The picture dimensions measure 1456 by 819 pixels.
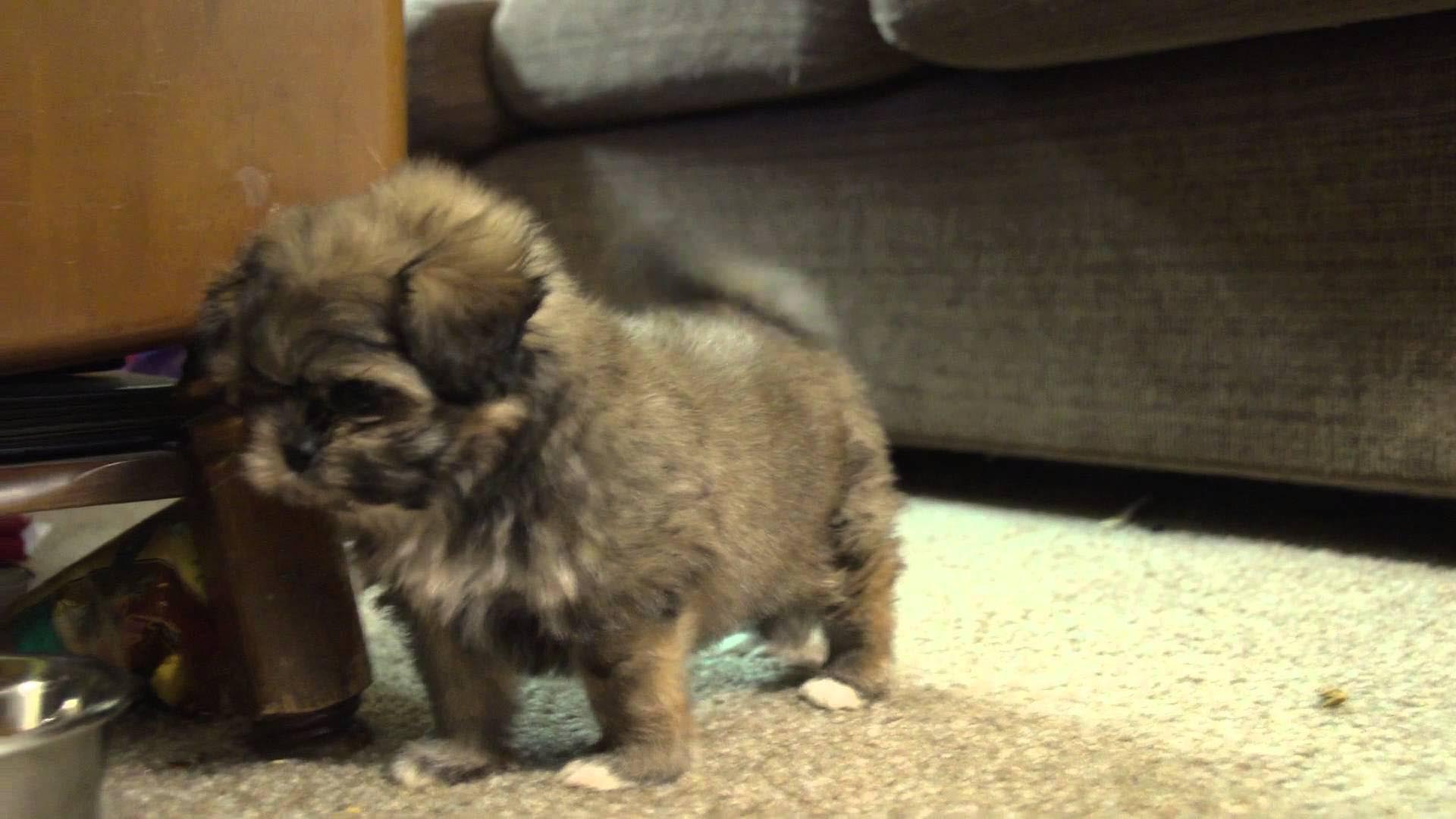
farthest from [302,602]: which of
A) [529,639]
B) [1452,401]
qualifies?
[1452,401]

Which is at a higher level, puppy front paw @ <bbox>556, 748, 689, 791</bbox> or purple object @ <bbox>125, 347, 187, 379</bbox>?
purple object @ <bbox>125, 347, 187, 379</bbox>

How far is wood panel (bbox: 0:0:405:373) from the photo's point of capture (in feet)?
3.14

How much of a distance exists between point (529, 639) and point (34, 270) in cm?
51

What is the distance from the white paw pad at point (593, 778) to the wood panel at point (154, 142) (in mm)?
531

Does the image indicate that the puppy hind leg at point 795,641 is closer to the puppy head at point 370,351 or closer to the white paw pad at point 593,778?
the white paw pad at point 593,778

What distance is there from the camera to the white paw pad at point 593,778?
3.51 ft

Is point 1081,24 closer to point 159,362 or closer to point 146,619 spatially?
point 146,619

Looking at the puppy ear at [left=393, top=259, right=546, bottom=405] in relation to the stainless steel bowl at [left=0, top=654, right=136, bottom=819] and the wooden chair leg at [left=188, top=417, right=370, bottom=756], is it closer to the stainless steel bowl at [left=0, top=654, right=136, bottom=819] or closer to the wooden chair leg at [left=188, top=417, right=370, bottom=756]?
the wooden chair leg at [left=188, top=417, right=370, bottom=756]

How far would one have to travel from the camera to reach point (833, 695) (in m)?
1.26

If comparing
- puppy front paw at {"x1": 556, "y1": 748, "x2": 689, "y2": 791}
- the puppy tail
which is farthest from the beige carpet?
the puppy tail

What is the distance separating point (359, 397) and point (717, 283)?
1255mm

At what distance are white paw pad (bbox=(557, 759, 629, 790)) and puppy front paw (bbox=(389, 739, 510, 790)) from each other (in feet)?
0.27

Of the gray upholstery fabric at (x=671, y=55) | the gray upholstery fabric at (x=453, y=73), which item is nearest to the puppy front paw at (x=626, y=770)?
the gray upholstery fabric at (x=671, y=55)

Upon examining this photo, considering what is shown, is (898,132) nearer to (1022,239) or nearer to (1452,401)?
(1022,239)
